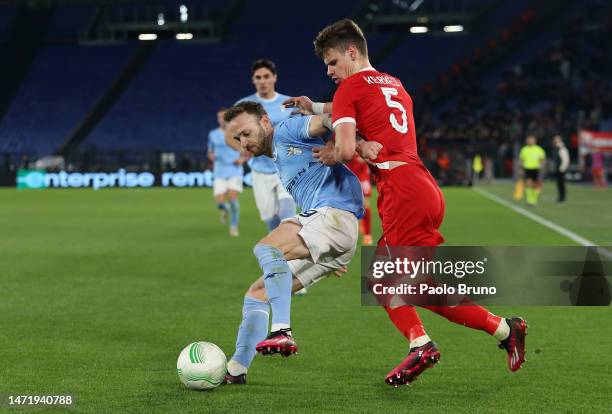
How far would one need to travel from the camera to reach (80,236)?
16547 millimetres

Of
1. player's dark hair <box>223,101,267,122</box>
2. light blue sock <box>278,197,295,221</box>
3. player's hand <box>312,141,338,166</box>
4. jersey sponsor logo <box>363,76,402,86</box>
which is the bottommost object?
light blue sock <box>278,197,295,221</box>

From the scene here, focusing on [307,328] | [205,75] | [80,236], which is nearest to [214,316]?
[307,328]

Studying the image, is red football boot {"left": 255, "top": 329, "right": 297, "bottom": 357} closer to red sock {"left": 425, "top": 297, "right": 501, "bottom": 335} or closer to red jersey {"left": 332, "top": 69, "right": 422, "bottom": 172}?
red sock {"left": 425, "top": 297, "right": 501, "bottom": 335}

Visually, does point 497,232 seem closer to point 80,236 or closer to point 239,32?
point 80,236

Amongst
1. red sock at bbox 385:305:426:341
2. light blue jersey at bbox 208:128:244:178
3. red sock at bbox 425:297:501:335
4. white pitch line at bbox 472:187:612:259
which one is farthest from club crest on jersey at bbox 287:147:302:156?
light blue jersey at bbox 208:128:244:178

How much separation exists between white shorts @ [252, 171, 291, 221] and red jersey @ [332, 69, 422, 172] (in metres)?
4.73

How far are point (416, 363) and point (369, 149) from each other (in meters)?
1.16

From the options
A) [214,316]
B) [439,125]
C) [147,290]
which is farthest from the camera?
[439,125]

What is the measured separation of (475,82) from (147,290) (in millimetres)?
39500

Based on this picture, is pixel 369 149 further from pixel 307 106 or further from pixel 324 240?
pixel 307 106

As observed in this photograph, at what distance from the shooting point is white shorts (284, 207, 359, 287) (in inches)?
220

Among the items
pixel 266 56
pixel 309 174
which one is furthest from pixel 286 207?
pixel 266 56

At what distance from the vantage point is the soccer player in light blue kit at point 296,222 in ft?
18.2

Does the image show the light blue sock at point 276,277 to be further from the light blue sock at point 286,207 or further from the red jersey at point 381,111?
the light blue sock at point 286,207
